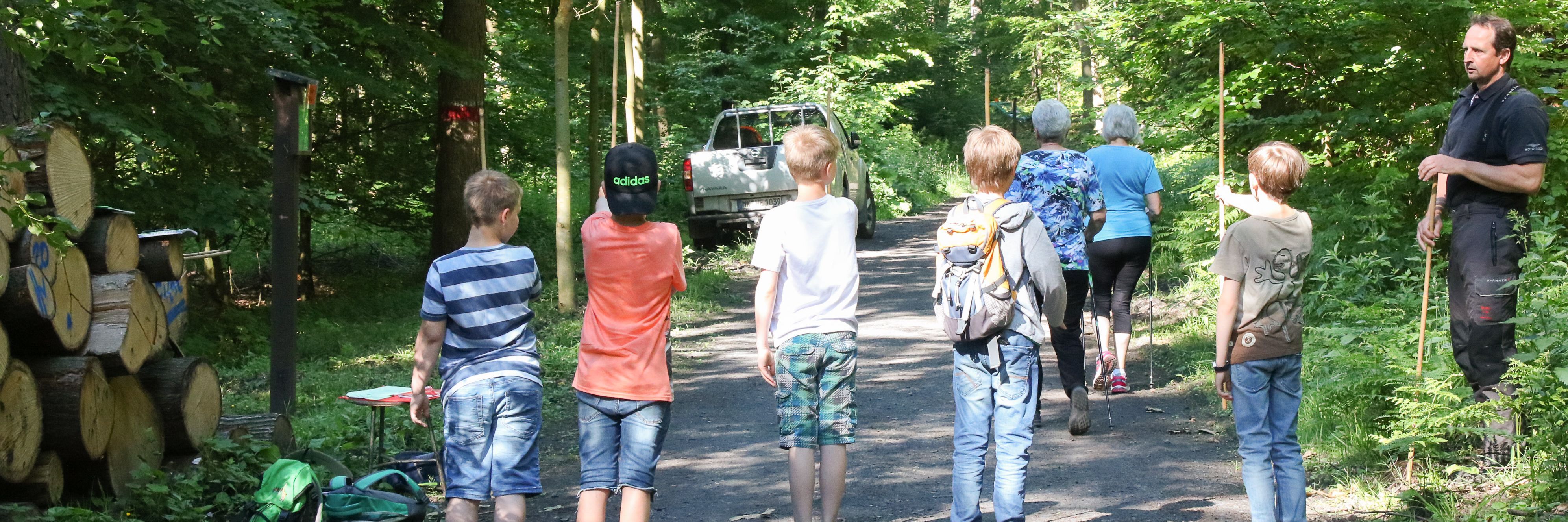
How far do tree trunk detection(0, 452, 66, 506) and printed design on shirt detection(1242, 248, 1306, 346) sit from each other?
455cm

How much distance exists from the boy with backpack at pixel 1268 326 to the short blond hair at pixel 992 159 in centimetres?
84

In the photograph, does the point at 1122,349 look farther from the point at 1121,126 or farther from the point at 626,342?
the point at 626,342

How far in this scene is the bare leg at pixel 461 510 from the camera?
443cm

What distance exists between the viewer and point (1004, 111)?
36.0 feet

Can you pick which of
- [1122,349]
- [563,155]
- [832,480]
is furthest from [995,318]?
[563,155]

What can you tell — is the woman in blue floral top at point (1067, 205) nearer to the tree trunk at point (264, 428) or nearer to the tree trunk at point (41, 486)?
the tree trunk at point (264, 428)

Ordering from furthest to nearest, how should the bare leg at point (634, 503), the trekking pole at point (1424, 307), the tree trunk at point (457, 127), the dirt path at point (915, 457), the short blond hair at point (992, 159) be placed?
1. the tree trunk at point (457, 127)
2. the dirt path at point (915, 457)
3. the trekking pole at point (1424, 307)
4. the short blond hair at point (992, 159)
5. the bare leg at point (634, 503)

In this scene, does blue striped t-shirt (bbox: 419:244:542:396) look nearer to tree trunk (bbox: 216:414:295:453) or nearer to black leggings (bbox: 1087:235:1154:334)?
tree trunk (bbox: 216:414:295:453)

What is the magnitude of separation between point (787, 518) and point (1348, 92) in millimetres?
6181

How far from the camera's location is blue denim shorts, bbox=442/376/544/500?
4.35m

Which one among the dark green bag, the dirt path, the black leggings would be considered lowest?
the dirt path

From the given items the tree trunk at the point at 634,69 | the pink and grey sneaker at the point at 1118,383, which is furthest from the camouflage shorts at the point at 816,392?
the tree trunk at the point at 634,69

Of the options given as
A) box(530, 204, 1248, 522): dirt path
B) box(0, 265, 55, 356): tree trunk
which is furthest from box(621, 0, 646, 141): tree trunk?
box(0, 265, 55, 356): tree trunk

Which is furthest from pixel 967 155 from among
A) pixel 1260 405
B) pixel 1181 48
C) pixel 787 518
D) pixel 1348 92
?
pixel 1181 48
